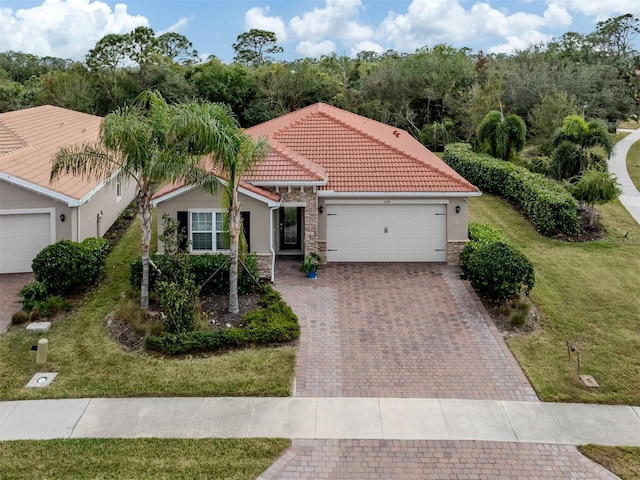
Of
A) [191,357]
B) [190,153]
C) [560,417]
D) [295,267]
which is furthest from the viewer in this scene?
[295,267]

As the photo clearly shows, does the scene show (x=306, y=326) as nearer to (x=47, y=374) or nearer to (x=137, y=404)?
(x=137, y=404)

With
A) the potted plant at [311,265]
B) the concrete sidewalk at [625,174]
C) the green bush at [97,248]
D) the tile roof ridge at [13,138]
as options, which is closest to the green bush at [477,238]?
the potted plant at [311,265]

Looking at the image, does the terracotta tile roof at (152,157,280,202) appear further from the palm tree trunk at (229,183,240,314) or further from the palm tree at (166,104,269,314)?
the palm tree trunk at (229,183,240,314)

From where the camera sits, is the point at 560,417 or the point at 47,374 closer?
the point at 560,417

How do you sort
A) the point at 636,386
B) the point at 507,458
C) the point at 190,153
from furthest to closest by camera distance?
the point at 190,153, the point at 636,386, the point at 507,458

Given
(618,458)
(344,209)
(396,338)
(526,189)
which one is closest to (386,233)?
(344,209)

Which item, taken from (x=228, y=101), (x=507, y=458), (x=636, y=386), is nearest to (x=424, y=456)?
(x=507, y=458)

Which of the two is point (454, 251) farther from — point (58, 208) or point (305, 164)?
point (58, 208)

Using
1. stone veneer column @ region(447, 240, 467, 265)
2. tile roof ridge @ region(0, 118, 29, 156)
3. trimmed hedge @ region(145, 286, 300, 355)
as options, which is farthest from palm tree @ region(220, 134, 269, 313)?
tile roof ridge @ region(0, 118, 29, 156)
